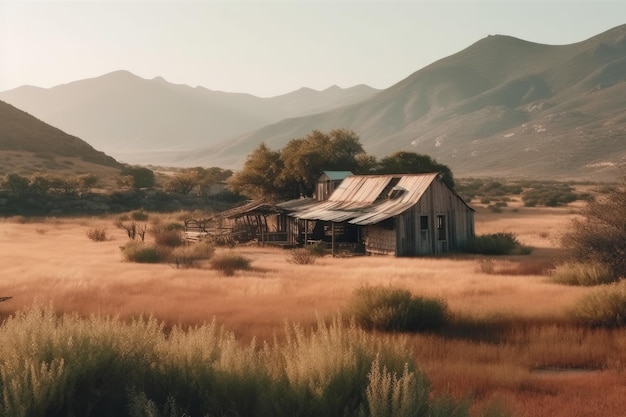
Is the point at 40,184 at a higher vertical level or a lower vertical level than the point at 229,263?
higher

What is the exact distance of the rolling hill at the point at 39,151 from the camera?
256 feet

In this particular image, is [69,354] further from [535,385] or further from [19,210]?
[19,210]

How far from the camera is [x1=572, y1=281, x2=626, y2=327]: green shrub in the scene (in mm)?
11695

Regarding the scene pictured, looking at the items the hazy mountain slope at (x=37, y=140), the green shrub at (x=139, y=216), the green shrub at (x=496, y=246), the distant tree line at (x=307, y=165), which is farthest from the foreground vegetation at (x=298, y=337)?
the hazy mountain slope at (x=37, y=140)

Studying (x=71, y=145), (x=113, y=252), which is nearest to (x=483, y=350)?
(x=113, y=252)

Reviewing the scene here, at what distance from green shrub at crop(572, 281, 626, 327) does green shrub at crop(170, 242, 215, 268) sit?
48.2 feet

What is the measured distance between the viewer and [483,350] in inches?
389

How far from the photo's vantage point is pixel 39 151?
3511 inches

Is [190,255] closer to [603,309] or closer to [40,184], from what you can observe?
[603,309]

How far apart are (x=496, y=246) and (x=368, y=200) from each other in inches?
310

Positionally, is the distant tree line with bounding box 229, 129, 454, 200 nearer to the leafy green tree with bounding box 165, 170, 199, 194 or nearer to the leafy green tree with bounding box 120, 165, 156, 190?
the leafy green tree with bounding box 165, 170, 199, 194

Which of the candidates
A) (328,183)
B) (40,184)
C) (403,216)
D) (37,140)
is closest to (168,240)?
(328,183)

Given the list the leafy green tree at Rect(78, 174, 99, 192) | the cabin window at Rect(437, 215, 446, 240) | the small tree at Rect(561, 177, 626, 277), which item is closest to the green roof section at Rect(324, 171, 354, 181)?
the cabin window at Rect(437, 215, 446, 240)

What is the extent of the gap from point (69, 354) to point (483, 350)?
674cm
